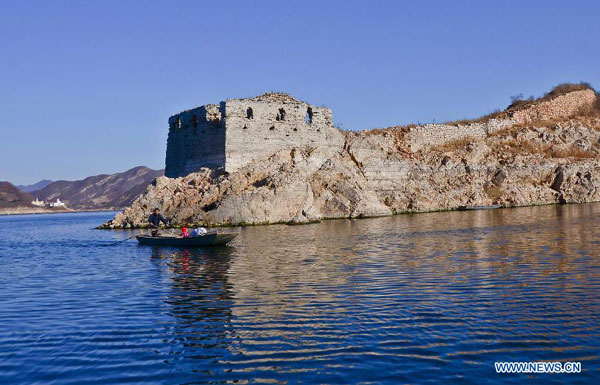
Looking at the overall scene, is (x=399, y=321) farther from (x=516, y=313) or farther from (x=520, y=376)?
(x=520, y=376)

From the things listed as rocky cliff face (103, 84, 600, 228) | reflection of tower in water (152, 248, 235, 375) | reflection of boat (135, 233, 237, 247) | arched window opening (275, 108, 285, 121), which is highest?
arched window opening (275, 108, 285, 121)

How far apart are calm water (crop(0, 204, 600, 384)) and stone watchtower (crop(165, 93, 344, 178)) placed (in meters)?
21.2

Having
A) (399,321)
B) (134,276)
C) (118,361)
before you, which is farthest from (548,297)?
(134,276)

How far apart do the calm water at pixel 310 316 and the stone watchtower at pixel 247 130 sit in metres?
21.2

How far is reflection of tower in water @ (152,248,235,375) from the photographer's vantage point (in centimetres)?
809

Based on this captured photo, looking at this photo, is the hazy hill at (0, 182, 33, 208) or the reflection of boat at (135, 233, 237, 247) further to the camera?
the hazy hill at (0, 182, 33, 208)

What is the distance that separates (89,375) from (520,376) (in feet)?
17.7

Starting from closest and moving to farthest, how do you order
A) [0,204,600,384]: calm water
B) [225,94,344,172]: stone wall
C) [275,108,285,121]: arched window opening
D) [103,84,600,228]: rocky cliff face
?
1. [0,204,600,384]: calm water
2. [103,84,600,228]: rocky cliff face
3. [225,94,344,172]: stone wall
4. [275,108,285,121]: arched window opening

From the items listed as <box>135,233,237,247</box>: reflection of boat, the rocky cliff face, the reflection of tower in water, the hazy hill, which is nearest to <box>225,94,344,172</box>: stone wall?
the rocky cliff face

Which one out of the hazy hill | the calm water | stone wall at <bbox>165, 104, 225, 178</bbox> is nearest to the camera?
the calm water

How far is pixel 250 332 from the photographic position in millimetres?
9148

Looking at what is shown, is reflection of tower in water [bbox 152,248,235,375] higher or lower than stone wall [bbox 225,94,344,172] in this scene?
lower

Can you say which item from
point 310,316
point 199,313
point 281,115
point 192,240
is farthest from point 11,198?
point 310,316

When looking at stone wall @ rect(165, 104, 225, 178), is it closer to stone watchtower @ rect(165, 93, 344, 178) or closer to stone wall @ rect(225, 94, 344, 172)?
stone watchtower @ rect(165, 93, 344, 178)
